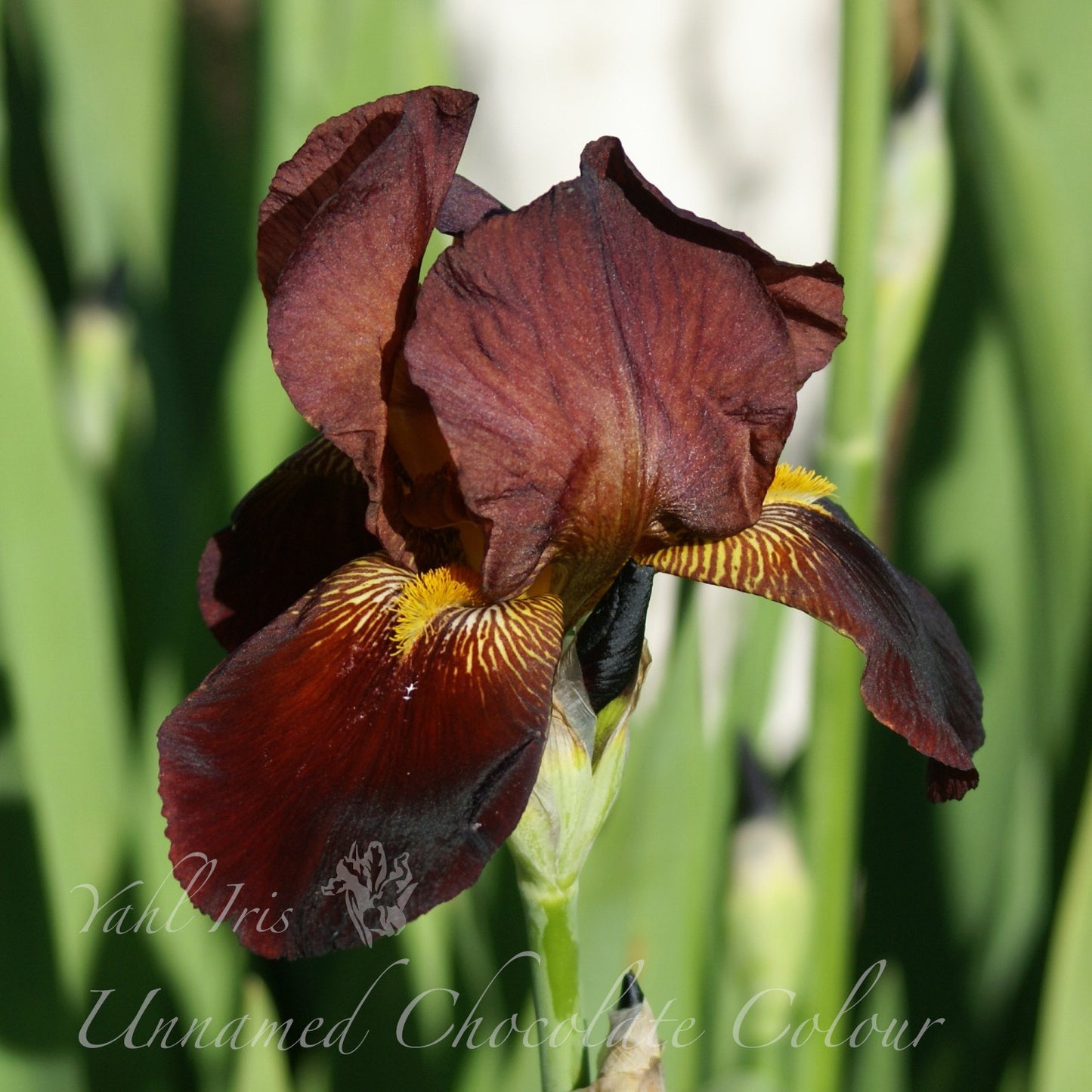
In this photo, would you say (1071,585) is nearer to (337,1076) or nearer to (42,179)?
(337,1076)

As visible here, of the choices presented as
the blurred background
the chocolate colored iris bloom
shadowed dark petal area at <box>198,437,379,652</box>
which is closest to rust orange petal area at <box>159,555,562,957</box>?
the chocolate colored iris bloom

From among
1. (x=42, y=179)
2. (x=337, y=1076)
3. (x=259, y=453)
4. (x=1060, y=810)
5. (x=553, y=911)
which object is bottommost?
(x=337, y=1076)

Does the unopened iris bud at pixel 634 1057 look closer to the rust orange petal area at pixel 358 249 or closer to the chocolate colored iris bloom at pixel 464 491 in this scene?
the chocolate colored iris bloom at pixel 464 491

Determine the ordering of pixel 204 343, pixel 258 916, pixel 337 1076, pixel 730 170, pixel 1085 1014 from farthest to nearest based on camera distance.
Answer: pixel 730 170
pixel 204 343
pixel 337 1076
pixel 1085 1014
pixel 258 916

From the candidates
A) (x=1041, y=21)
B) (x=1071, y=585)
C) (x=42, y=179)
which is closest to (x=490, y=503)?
(x=1071, y=585)

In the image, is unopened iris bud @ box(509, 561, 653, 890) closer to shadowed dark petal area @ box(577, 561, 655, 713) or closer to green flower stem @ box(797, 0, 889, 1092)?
shadowed dark petal area @ box(577, 561, 655, 713)

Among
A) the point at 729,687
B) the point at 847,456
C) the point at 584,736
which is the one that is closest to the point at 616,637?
the point at 584,736
